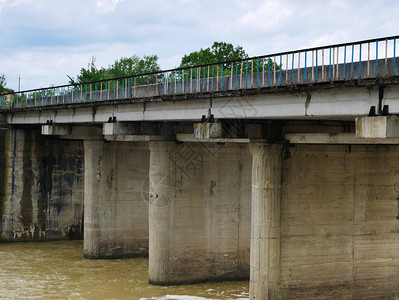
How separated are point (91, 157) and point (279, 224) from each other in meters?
12.1

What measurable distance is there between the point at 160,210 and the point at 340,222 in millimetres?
6622

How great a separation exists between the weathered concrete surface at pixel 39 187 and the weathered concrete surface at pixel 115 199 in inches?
232

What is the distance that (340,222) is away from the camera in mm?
19484

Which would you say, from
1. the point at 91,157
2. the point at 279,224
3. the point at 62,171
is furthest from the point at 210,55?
the point at 279,224

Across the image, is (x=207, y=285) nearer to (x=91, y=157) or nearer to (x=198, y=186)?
(x=198, y=186)

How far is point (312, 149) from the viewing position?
19062 millimetres

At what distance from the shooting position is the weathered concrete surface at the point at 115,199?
92.4ft

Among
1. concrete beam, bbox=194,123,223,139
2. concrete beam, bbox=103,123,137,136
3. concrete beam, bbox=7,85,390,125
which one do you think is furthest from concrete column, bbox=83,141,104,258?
concrete beam, bbox=194,123,223,139

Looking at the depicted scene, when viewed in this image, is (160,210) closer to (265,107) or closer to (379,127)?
(265,107)

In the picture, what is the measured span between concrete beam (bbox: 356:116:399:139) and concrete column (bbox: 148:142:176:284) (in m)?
10.9

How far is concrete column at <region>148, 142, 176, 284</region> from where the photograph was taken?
22.9 m

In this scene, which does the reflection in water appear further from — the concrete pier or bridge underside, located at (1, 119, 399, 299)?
the concrete pier

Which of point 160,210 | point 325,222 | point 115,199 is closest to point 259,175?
point 325,222

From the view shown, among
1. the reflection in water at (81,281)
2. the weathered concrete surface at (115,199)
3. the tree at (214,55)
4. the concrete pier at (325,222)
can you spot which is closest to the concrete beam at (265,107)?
the concrete pier at (325,222)
